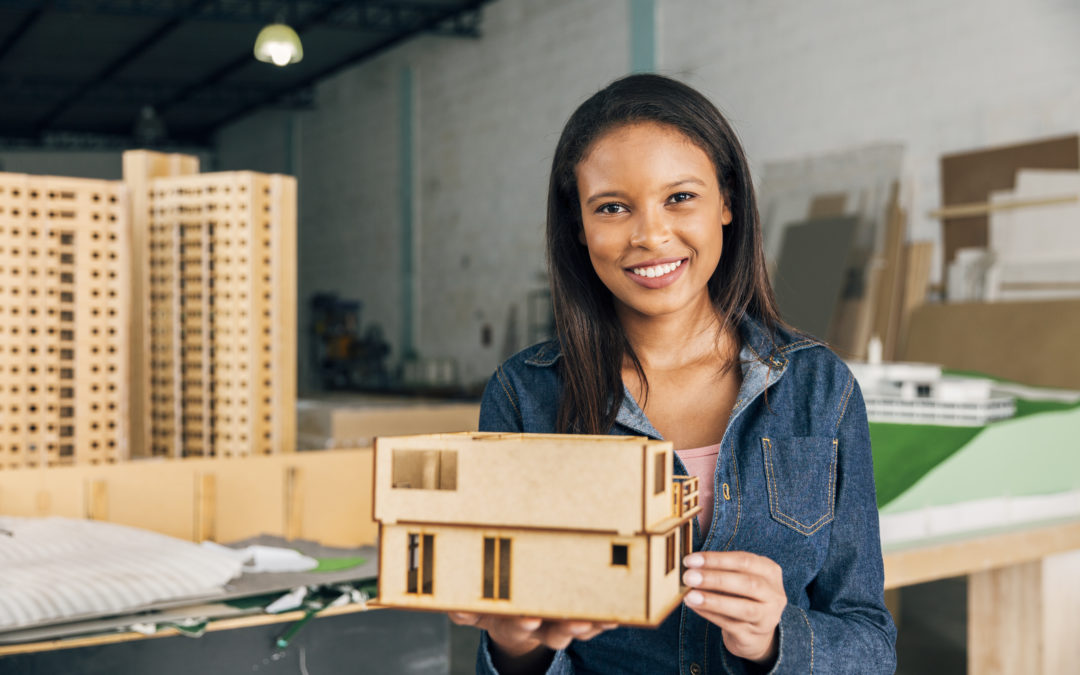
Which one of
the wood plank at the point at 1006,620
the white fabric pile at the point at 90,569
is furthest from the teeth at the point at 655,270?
the wood plank at the point at 1006,620

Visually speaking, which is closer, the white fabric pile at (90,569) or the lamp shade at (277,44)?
the white fabric pile at (90,569)

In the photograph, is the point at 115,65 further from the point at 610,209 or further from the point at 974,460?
the point at 610,209

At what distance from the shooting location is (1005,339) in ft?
14.8

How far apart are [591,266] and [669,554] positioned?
21.3 inches

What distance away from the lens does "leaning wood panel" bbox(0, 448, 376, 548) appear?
2.21 m

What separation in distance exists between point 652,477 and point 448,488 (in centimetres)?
19

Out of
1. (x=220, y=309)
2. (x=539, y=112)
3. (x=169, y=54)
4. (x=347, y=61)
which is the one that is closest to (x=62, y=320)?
(x=220, y=309)

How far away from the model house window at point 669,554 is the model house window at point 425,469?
0.20 m

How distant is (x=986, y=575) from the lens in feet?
7.85

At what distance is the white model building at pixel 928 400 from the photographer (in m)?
2.31

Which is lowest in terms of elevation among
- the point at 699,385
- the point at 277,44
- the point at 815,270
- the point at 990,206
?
the point at 699,385

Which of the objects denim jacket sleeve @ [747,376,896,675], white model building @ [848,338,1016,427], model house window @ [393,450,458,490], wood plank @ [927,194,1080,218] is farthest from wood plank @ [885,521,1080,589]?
wood plank @ [927,194,1080,218]

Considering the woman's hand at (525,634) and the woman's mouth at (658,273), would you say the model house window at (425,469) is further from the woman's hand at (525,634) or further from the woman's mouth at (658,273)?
the woman's mouth at (658,273)

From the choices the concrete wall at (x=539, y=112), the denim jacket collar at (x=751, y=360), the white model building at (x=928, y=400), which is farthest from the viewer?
the concrete wall at (x=539, y=112)
